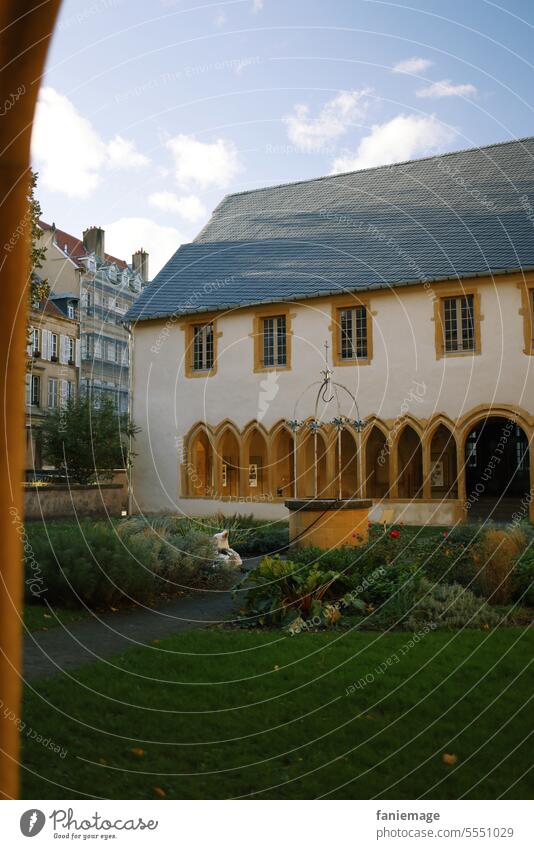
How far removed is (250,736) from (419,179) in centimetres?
2325

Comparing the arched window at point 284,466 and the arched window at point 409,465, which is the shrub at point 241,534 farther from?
the arched window at point 409,465

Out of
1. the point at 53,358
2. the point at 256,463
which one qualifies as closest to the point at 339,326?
the point at 256,463

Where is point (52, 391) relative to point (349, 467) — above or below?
above

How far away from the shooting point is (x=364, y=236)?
2352cm

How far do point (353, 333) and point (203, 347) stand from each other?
5.57m

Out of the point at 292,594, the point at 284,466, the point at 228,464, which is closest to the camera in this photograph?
the point at 292,594

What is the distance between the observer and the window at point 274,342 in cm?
2347

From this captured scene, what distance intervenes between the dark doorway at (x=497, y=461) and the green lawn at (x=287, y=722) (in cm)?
1911

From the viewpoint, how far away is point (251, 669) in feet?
20.8

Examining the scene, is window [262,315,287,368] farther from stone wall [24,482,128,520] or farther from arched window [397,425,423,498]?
stone wall [24,482,128,520]

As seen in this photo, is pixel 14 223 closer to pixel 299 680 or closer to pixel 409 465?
pixel 299 680

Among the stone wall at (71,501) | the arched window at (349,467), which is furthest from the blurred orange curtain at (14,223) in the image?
the arched window at (349,467)

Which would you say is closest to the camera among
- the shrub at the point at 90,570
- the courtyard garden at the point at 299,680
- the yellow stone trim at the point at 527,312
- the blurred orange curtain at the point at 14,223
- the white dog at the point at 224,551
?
the blurred orange curtain at the point at 14,223

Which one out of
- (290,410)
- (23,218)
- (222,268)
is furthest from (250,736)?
(222,268)
